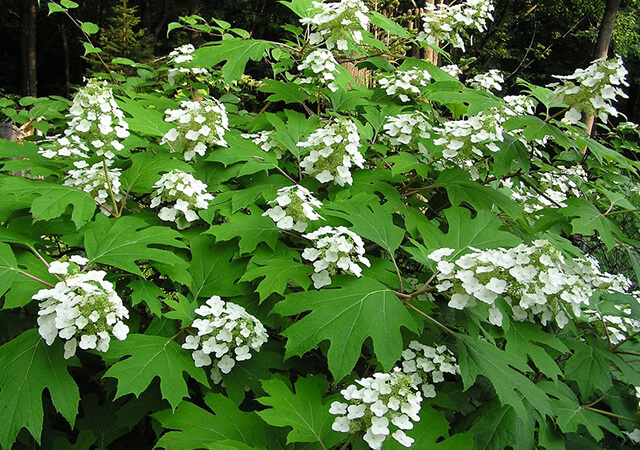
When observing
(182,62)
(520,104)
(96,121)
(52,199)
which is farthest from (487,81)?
(52,199)

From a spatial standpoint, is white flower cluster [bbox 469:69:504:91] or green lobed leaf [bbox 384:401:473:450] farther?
white flower cluster [bbox 469:69:504:91]

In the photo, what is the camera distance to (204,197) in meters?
2.17

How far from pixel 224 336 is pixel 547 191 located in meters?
2.55

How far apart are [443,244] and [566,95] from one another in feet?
3.10

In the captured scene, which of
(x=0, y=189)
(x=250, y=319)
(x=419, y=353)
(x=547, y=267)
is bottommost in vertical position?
(x=419, y=353)

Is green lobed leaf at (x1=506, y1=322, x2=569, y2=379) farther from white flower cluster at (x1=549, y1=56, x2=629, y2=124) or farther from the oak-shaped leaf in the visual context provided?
white flower cluster at (x1=549, y1=56, x2=629, y2=124)

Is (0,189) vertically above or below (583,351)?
above

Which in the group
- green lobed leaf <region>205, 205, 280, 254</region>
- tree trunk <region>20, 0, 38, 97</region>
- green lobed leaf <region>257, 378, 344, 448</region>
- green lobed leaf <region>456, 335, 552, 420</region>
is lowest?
tree trunk <region>20, 0, 38, 97</region>

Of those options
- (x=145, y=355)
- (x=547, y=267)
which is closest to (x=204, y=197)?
(x=145, y=355)

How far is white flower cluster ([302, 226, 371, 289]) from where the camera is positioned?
183cm

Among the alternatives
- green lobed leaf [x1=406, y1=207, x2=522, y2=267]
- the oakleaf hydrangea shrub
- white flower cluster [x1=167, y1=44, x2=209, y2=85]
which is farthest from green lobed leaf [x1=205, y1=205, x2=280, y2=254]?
white flower cluster [x1=167, y1=44, x2=209, y2=85]

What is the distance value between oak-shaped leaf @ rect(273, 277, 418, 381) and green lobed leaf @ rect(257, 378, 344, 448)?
0.20 meters

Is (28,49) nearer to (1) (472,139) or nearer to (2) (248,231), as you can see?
(2) (248,231)

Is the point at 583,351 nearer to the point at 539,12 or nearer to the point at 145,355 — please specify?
the point at 145,355
